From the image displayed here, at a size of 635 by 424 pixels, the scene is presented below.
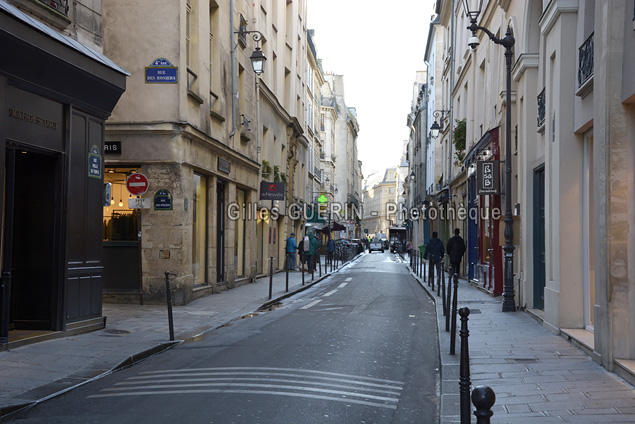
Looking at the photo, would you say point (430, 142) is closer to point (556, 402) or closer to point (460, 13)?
point (460, 13)

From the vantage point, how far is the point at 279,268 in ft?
100

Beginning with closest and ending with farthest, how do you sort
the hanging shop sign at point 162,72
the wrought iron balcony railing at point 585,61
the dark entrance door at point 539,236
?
the wrought iron balcony railing at point 585,61, the dark entrance door at point 539,236, the hanging shop sign at point 162,72

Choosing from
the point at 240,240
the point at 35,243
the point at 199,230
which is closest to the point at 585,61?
the point at 35,243

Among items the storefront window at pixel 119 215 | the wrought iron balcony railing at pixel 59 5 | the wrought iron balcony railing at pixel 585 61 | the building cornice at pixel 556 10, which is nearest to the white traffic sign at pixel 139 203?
the storefront window at pixel 119 215

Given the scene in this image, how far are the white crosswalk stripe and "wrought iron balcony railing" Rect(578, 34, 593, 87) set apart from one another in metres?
5.00

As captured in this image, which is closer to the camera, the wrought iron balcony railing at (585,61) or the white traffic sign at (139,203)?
the wrought iron balcony railing at (585,61)

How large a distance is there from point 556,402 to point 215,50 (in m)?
15.5

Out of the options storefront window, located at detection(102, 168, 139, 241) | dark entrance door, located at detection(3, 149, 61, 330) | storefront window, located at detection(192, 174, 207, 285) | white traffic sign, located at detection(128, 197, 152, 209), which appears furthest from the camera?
storefront window, located at detection(192, 174, 207, 285)

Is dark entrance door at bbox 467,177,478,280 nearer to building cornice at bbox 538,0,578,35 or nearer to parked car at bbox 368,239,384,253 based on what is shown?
building cornice at bbox 538,0,578,35

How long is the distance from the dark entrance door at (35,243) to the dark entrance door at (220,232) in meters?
9.47

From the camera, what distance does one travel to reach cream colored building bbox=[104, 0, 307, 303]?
51.5 ft

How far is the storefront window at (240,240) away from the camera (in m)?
22.7

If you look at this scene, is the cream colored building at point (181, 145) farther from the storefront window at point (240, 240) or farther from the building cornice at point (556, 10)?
the building cornice at point (556, 10)

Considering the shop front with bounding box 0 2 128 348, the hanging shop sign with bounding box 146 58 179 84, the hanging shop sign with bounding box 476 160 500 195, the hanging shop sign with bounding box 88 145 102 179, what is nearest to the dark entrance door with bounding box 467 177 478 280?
the hanging shop sign with bounding box 476 160 500 195
